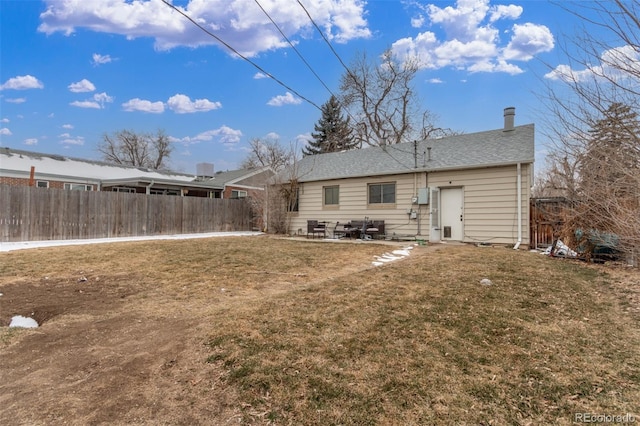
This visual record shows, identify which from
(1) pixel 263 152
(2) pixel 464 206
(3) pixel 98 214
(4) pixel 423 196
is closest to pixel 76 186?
(3) pixel 98 214

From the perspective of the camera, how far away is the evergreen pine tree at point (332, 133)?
3347 cm

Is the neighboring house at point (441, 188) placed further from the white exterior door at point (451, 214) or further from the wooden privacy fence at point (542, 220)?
the wooden privacy fence at point (542, 220)

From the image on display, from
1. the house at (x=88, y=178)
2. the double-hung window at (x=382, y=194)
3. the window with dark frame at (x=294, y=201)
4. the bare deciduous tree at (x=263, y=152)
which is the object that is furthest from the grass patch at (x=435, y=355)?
the bare deciduous tree at (x=263, y=152)

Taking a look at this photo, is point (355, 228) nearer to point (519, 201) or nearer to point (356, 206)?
point (356, 206)

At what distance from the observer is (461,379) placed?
2.45 meters

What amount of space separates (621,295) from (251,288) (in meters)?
5.66

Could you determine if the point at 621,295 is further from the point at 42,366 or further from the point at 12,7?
the point at 12,7

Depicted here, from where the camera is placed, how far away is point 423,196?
11688mm

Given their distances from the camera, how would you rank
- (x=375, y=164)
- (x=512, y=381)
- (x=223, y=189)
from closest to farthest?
(x=512, y=381), (x=375, y=164), (x=223, y=189)

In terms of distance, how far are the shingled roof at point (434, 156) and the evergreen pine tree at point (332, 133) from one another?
1749cm

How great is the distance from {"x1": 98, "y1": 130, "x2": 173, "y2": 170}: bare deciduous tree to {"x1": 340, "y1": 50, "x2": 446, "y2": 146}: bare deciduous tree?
1125 inches

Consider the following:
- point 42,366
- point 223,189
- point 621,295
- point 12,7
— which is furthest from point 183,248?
point 223,189

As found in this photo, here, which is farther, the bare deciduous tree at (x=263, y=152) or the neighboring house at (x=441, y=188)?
the bare deciduous tree at (x=263, y=152)

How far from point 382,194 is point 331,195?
8.45 ft
